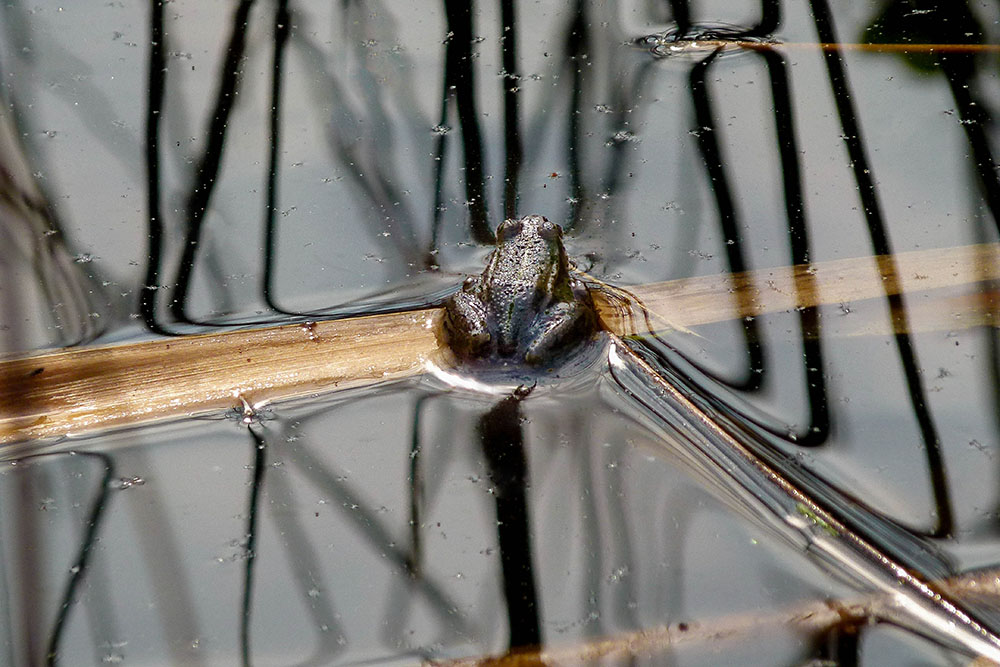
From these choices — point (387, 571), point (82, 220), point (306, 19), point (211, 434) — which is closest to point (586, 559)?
point (387, 571)

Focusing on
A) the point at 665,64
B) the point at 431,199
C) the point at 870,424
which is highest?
the point at 665,64

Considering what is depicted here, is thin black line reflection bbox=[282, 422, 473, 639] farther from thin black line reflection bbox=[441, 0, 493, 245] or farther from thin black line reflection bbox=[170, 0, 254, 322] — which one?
thin black line reflection bbox=[441, 0, 493, 245]

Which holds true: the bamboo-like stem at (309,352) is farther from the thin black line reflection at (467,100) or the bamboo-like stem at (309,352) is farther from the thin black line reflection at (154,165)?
the thin black line reflection at (467,100)

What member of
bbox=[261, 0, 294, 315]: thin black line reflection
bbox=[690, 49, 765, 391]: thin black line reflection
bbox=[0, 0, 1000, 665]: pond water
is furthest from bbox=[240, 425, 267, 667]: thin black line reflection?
bbox=[690, 49, 765, 391]: thin black line reflection

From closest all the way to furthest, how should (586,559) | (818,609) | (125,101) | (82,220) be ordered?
(818,609)
(586,559)
(82,220)
(125,101)

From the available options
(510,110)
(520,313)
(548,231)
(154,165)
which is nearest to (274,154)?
(154,165)

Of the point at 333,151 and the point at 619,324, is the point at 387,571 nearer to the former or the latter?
the point at 619,324

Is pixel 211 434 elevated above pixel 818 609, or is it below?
above
